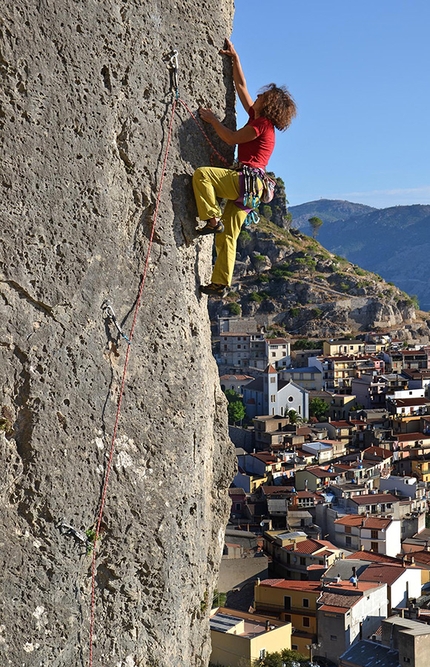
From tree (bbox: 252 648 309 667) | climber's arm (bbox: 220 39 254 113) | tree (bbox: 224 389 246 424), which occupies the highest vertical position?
climber's arm (bbox: 220 39 254 113)

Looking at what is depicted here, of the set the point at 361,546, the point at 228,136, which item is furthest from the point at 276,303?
the point at 228,136

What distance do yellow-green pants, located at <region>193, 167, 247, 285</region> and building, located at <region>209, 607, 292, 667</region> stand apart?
→ 18135 millimetres

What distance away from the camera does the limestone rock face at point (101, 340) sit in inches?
111

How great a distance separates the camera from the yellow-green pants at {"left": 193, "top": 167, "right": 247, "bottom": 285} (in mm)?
3613

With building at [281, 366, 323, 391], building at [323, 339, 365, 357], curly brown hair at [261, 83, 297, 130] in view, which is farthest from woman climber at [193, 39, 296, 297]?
building at [323, 339, 365, 357]

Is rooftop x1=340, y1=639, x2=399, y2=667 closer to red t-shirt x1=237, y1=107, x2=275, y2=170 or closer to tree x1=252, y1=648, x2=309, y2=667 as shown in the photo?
tree x1=252, y1=648, x2=309, y2=667

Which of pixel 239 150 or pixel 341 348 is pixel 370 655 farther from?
pixel 341 348

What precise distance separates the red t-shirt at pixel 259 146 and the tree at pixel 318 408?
5327 centimetres

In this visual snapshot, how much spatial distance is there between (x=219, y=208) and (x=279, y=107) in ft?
1.79

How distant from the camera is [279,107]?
3.88m

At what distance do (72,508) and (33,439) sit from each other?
0.90 feet

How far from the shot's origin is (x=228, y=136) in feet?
12.5

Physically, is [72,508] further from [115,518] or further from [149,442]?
[149,442]

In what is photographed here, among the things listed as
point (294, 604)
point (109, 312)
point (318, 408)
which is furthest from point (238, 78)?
point (318, 408)
